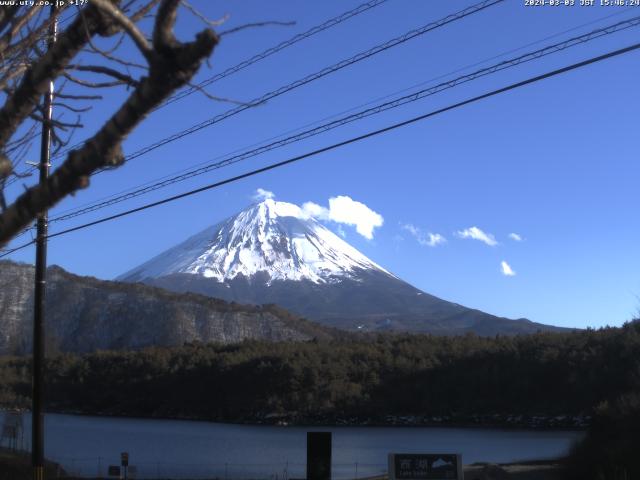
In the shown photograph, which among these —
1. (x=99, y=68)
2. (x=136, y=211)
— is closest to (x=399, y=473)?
(x=136, y=211)

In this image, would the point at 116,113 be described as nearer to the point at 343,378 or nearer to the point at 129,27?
the point at 129,27

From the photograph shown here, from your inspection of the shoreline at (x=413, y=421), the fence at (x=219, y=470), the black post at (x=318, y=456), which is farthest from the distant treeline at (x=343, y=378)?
the black post at (x=318, y=456)

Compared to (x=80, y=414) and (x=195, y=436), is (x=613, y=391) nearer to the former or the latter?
(x=195, y=436)

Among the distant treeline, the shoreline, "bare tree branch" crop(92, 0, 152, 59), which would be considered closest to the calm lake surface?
the shoreline

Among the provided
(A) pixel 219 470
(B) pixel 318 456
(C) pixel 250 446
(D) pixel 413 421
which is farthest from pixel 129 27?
(D) pixel 413 421

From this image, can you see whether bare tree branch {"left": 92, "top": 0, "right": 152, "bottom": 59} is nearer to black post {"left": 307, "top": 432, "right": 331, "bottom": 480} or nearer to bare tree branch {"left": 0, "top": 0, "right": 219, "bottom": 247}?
bare tree branch {"left": 0, "top": 0, "right": 219, "bottom": 247}

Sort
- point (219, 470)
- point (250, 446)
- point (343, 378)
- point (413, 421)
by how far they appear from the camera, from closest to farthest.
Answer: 1. point (219, 470)
2. point (250, 446)
3. point (413, 421)
4. point (343, 378)
